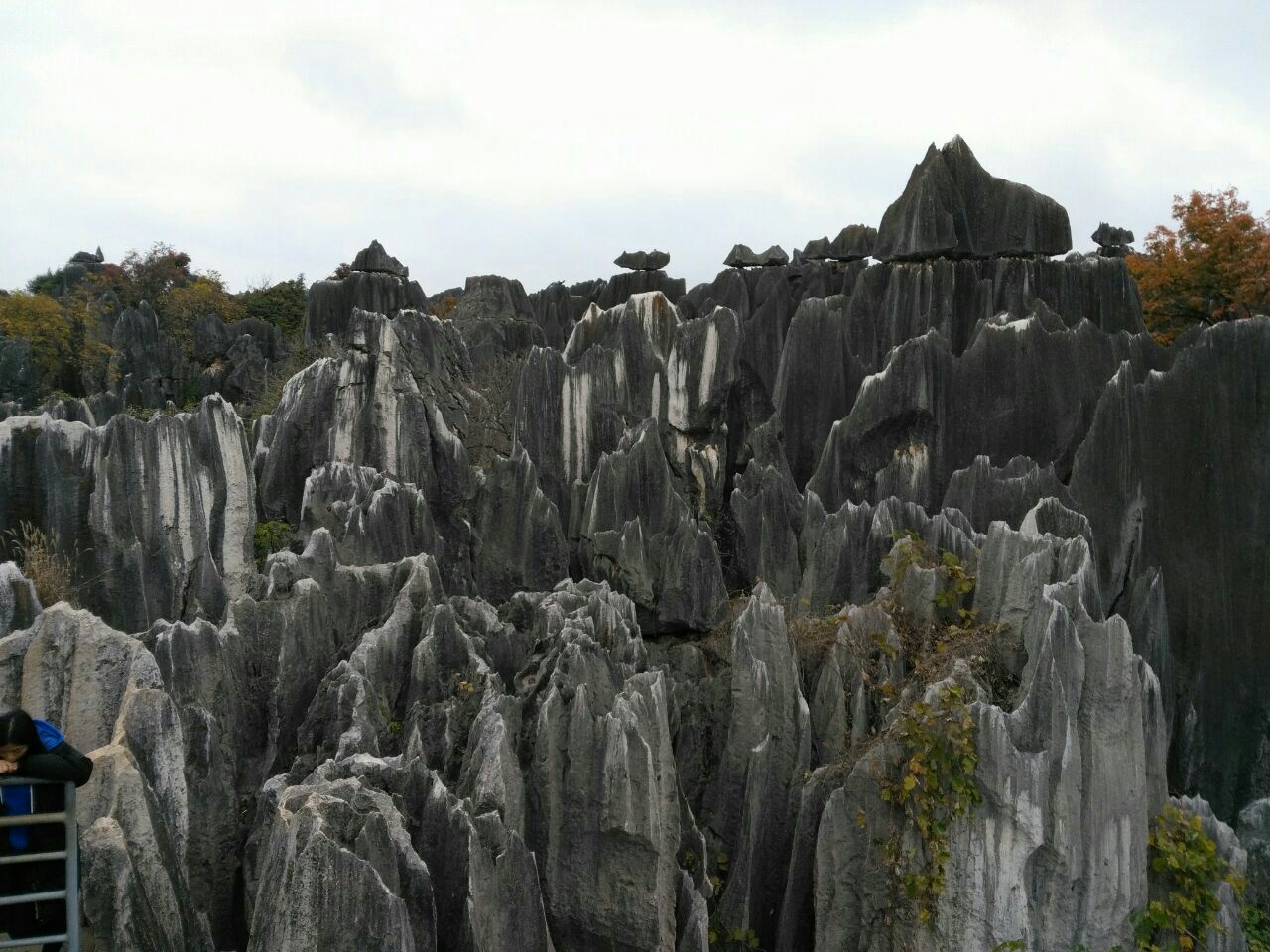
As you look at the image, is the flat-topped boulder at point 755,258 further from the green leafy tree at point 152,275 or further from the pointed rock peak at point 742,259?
the green leafy tree at point 152,275

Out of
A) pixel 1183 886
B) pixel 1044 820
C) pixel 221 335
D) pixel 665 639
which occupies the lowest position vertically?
pixel 1183 886

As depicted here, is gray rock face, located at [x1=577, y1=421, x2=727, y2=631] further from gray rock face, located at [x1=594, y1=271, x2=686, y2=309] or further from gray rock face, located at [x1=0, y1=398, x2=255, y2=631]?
gray rock face, located at [x1=594, y1=271, x2=686, y2=309]

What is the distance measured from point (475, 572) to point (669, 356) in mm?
4824

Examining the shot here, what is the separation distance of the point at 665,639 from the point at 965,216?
36.8ft

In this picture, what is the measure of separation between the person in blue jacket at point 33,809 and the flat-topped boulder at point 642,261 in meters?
28.4

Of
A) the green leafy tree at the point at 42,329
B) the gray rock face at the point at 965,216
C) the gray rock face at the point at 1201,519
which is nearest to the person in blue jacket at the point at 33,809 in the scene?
the gray rock face at the point at 1201,519

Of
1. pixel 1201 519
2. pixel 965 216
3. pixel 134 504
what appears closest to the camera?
pixel 134 504

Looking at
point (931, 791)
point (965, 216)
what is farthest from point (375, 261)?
point (931, 791)

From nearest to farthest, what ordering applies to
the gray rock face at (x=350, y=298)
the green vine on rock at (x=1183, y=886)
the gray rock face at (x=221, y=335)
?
the green vine on rock at (x=1183, y=886)
the gray rock face at (x=350, y=298)
the gray rock face at (x=221, y=335)

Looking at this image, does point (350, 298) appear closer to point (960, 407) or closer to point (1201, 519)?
point (960, 407)

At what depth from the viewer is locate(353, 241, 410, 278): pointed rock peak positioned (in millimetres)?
26484

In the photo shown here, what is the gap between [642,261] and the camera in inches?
1238

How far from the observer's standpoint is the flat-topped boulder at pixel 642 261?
3144cm

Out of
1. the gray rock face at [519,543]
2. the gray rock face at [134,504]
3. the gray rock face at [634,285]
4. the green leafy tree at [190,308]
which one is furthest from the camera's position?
the green leafy tree at [190,308]
